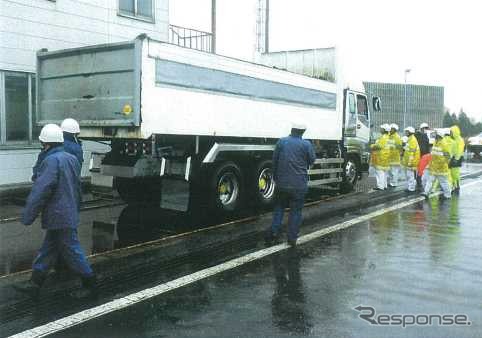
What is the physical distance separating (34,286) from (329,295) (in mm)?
2819

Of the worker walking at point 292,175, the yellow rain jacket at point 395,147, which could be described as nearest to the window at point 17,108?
the worker walking at point 292,175

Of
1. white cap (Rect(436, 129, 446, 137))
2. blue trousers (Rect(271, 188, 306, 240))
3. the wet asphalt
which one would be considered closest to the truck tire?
blue trousers (Rect(271, 188, 306, 240))

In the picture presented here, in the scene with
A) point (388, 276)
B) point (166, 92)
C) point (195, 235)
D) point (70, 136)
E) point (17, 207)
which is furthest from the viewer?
point (17, 207)

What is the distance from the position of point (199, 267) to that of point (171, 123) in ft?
10.2

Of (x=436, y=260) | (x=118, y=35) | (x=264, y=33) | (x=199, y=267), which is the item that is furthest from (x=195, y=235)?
(x=264, y=33)

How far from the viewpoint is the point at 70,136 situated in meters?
6.94

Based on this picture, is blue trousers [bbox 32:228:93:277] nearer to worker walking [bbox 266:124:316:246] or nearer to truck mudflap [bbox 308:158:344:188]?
worker walking [bbox 266:124:316:246]

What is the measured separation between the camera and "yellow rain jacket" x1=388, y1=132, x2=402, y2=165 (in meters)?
13.7

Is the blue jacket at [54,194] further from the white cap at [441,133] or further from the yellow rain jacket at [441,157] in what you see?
the white cap at [441,133]

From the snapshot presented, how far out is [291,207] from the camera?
7207mm

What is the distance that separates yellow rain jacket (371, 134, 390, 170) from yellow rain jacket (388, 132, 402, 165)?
11 cm

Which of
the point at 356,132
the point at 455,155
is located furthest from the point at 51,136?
the point at 455,155

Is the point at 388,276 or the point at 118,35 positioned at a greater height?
the point at 118,35

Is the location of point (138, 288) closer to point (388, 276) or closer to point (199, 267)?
point (199, 267)
